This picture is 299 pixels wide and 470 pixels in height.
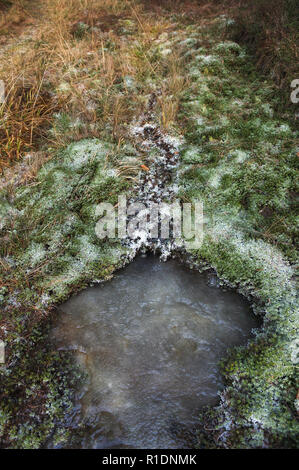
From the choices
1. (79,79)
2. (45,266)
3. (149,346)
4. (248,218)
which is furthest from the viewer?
(79,79)

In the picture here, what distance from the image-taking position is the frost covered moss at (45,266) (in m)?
2.68

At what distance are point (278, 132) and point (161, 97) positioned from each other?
2.03 meters

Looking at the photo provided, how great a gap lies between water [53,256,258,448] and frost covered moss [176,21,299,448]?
0.20 metres

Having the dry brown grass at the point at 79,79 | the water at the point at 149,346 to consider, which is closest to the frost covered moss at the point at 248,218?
the water at the point at 149,346

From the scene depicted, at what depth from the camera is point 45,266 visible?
353 cm

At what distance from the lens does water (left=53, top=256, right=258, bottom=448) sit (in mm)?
2596

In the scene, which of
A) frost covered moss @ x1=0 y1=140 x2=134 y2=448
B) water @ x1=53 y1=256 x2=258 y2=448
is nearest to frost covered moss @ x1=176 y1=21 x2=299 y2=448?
water @ x1=53 y1=256 x2=258 y2=448

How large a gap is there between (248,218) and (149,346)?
2002 mm

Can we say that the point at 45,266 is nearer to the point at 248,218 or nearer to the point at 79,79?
the point at 248,218

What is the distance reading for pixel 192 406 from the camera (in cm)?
268

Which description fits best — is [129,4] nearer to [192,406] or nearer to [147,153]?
[147,153]

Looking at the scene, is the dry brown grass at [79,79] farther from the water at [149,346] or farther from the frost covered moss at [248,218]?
the water at [149,346]

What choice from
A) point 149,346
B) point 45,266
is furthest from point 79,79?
point 149,346

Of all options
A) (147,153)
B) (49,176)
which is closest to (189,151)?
(147,153)
